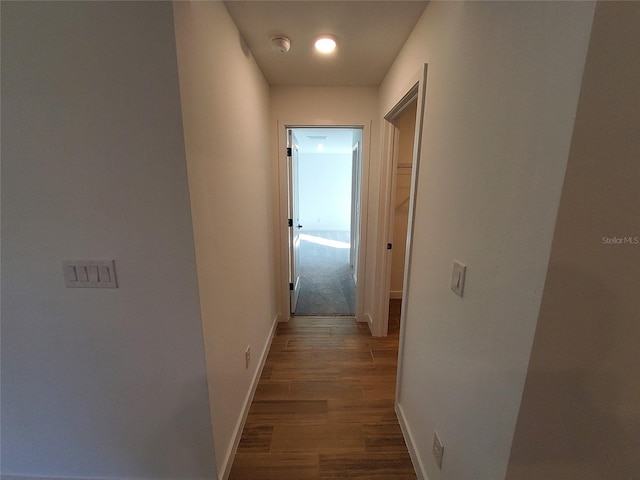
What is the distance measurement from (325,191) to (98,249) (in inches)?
275

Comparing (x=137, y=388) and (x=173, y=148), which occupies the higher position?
(x=173, y=148)

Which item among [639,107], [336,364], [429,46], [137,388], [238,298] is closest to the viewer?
[639,107]

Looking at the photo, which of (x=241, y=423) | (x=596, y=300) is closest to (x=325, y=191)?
(x=241, y=423)

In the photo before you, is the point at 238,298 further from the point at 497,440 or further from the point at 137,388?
the point at 497,440

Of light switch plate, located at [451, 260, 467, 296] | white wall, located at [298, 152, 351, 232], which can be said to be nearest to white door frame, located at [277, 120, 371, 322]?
light switch plate, located at [451, 260, 467, 296]

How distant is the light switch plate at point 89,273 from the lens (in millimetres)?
963

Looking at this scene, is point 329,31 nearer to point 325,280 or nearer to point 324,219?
point 325,280

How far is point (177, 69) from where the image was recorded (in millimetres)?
833

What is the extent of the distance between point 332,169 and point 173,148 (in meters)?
6.86

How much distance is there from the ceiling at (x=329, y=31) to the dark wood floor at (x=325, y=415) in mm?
2373

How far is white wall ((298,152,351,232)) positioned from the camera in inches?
290

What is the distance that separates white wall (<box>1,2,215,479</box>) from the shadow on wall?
112 cm

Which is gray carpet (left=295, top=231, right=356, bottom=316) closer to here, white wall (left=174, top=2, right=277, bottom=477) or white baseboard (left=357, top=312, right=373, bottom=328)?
white baseboard (left=357, top=312, right=373, bottom=328)

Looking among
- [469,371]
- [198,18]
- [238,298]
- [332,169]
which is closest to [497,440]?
[469,371]
